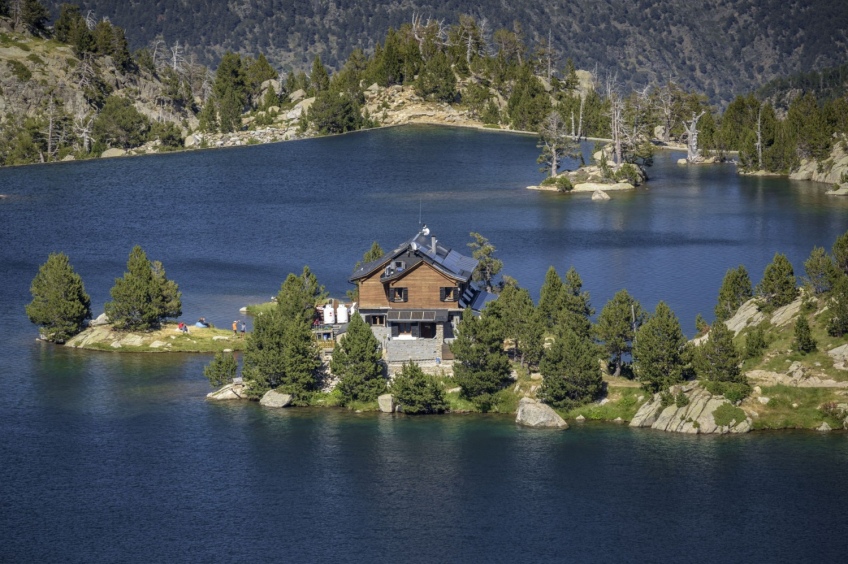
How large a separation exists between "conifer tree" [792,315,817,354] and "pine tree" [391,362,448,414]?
87.9 ft

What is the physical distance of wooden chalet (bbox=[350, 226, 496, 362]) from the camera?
104000 millimetres

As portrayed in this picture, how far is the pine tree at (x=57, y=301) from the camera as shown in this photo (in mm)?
117438

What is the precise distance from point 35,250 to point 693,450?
98.5m

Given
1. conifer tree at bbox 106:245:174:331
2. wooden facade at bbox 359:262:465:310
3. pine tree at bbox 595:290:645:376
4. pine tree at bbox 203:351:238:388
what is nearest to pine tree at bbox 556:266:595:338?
pine tree at bbox 595:290:645:376

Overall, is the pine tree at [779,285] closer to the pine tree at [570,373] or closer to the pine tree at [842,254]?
the pine tree at [842,254]

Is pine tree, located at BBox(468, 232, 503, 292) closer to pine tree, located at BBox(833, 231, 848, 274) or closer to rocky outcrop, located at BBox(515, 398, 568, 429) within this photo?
rocky outcrop, located at BBox(515, 398, 568, 429)

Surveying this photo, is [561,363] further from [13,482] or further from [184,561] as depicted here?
[13,482]

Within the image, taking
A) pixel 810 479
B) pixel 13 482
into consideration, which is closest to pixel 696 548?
pixel 810 479

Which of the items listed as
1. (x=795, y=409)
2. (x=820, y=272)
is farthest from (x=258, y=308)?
(x=795, y=409)

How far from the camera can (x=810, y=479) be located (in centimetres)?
8675

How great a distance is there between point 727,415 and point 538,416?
13379mm

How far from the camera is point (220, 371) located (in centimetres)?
10431

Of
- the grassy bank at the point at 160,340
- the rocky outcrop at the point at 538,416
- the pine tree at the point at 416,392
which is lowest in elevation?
the rocky outcrop at the point at 538,416

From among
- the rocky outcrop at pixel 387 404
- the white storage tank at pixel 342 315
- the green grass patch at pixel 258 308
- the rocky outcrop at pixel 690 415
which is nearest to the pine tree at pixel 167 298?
the green grass patch at pixel 258 308
